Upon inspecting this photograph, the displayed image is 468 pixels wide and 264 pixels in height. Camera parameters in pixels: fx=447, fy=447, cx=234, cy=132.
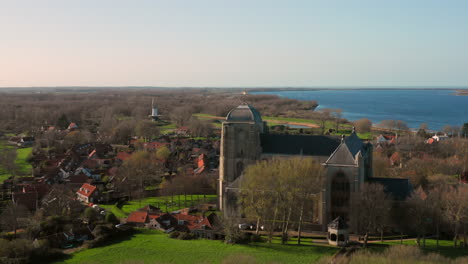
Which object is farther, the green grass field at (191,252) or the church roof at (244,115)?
the church roof at (244,115)

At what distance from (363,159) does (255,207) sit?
10.8m

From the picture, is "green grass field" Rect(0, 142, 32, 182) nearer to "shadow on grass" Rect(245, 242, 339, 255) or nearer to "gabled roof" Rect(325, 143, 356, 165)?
"shadow on grass" Rect(245, 242, 339, 255)

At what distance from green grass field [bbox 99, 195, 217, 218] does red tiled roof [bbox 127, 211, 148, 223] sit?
3.62 metres

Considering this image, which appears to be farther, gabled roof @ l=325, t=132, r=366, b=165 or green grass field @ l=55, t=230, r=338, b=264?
gabled roof @ l=325, t=132, r=366, b=165

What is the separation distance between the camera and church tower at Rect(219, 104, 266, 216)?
154 feet

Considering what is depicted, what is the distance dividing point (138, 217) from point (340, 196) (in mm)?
20551

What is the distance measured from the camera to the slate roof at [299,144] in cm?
4578

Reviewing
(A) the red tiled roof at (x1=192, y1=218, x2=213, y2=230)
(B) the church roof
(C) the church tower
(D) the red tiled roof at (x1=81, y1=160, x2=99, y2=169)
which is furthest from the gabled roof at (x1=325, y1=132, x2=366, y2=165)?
(D) the red tiled roof at (x1=81, y1=160, x2=99, y2=169)

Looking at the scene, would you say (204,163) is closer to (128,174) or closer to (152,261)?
(128,174)

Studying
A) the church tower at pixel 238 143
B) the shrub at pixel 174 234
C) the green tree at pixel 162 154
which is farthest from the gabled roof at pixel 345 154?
the green tree at pixel 162 154

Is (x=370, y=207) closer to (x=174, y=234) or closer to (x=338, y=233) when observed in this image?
(x=338, y=233)

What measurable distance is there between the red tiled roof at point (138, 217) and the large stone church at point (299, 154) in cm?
809

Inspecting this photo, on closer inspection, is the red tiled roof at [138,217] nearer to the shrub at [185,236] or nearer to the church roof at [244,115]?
the shrub at [185,236]

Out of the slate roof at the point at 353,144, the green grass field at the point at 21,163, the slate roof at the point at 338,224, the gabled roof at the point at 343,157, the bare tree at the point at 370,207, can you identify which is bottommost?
the green grass field at the point at 21,163
